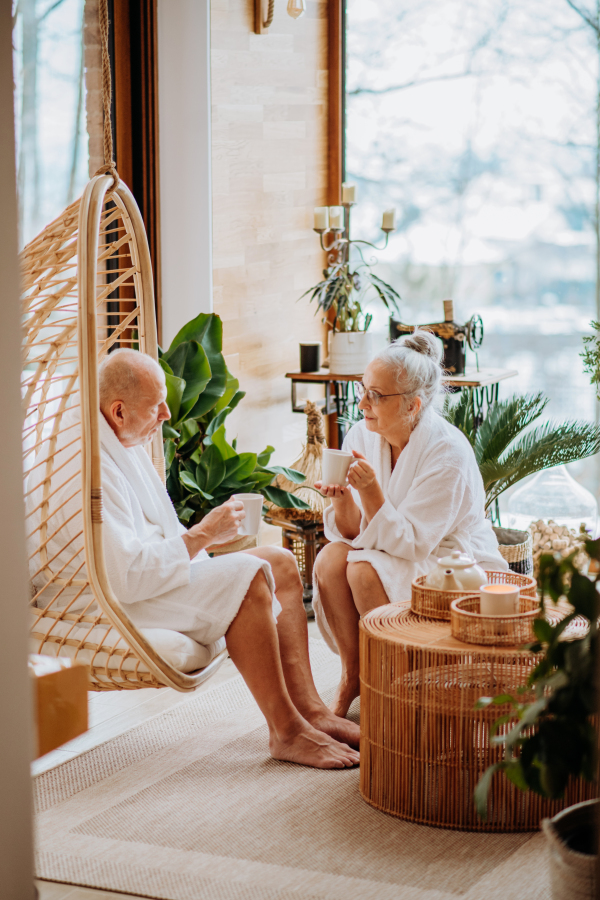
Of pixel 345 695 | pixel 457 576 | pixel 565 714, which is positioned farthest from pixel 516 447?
pixel 565 714

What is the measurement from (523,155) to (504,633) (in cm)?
295

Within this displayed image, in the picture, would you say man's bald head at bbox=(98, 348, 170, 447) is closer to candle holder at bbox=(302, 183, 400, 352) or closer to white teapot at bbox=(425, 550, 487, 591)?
white teapot at bbox=(425, 550, 487, 591)

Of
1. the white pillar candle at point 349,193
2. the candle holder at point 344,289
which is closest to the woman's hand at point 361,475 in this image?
the candle holder at point 344,289

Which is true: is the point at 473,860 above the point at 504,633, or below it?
below

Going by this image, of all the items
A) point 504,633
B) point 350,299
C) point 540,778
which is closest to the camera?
point 540,778

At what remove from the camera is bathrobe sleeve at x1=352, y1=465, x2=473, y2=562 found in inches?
111

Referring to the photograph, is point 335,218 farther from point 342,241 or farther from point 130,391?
point 130,391

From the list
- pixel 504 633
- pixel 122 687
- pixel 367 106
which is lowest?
pixel 122 687

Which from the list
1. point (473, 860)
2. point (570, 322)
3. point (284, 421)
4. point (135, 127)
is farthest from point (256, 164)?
point (473, 860)

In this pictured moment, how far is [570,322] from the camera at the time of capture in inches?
180

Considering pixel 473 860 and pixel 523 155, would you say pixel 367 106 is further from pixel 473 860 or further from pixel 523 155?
pixel 473 860

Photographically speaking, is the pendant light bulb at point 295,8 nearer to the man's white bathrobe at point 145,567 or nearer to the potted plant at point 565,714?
the man's white bathrobe at point 145,567

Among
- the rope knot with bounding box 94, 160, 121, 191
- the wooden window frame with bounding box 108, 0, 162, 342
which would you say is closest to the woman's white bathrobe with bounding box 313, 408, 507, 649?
the rope knot with bounding box 94, 160, 121, 191

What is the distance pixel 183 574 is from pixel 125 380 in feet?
1.62
